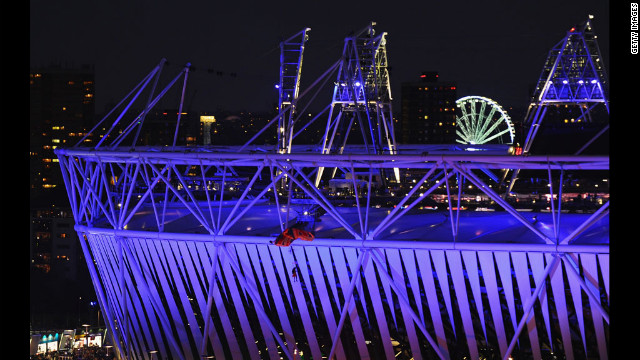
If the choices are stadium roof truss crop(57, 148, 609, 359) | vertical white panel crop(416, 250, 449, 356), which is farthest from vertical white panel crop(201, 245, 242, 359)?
vertical white panel crop(416, 250, 449, 356)

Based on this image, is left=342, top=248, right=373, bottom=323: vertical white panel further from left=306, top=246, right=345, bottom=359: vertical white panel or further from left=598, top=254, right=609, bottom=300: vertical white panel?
left=598, top=254, right=609, bottom=300: vertical white panel

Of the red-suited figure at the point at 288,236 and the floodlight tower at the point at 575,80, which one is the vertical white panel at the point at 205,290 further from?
the floodlight tower at the point at 575,80

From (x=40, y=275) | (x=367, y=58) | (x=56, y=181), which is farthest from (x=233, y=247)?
(x=56, y=181)

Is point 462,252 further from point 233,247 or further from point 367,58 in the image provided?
point 367,58

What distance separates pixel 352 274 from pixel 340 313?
180 cm

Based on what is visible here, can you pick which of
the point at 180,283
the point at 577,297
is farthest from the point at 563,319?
the point at 180,283

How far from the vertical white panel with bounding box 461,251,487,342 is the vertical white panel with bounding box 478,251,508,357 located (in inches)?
9.8

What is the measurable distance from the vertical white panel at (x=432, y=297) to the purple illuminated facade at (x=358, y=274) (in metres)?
0.05

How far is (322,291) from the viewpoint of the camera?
34281 mm

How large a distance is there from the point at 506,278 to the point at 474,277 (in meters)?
1.14

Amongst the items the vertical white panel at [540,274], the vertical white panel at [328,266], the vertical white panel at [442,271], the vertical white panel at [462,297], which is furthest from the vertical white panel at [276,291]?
the vertical white panel at [540,274]

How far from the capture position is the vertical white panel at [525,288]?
31.1 metres

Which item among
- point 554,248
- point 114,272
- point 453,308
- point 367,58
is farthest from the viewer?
point 367,58

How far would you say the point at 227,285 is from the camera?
121 ft
